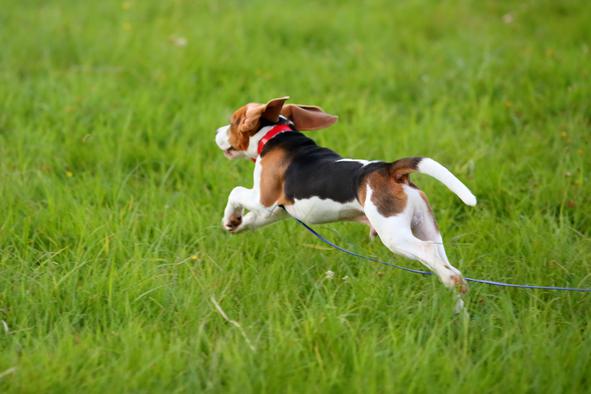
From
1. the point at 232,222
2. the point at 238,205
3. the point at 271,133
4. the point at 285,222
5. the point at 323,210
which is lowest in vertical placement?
the point at 285,222

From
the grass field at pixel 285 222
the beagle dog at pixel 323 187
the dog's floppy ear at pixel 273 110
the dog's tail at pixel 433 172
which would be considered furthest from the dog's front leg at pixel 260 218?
the dog's tail at pixel 433 172

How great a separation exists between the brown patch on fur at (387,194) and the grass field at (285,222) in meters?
0.46

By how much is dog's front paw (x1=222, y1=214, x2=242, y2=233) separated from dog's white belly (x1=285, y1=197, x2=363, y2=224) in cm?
43

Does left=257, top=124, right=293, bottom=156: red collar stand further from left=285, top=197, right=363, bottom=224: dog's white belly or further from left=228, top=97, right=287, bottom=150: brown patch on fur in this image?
left=285, top=197, right=363, bottom=224: dog's white belly

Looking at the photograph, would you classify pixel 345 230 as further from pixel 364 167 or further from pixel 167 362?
pixel 167 362

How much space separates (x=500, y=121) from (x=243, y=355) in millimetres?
3772

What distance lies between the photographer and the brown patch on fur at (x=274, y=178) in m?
4.31

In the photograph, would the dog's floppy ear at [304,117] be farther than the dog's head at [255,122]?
Yes

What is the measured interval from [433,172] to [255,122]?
45.4 inches

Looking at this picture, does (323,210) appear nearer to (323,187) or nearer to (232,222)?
(323,187)

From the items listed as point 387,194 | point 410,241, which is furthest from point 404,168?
point 410,241

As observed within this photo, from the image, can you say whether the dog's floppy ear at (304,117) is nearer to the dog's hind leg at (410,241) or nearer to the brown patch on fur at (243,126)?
the brown patch on fur at (243,126)

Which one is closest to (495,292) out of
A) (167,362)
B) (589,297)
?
(589,297)

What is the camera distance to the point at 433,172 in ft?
11.9
